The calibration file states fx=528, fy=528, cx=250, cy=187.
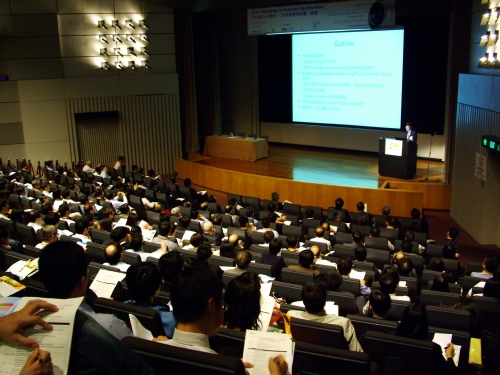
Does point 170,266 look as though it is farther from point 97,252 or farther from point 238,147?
point 238,147

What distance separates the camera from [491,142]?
9.58 metres

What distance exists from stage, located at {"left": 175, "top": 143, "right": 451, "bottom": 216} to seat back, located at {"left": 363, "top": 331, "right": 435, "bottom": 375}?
903cm

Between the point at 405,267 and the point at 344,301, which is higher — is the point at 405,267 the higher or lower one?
the lower one

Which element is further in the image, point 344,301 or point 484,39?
point 484,39

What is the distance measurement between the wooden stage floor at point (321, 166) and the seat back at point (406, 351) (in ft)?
31.2

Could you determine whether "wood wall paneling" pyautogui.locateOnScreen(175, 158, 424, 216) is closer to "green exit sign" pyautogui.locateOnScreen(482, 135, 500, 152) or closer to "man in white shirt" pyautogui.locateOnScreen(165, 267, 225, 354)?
"green exit sign" pyautogui.locateOnScreen(482, 135, 500, 152)

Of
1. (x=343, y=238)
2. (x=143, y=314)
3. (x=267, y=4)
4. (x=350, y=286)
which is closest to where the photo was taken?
(x=143, y=314)

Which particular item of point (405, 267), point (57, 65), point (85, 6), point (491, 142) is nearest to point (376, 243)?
point (405, 267)

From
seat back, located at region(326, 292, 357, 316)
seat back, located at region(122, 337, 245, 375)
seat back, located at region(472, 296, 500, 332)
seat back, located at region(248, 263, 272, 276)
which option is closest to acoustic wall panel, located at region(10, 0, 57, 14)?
seat back, located at region(248, 263, 272, 276)

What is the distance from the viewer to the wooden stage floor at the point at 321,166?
13.2 metres

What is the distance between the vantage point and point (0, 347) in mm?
1706

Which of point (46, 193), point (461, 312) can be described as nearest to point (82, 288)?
A: point (461, 312)

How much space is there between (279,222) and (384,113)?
7159mm

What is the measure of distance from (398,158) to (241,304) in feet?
33.9
